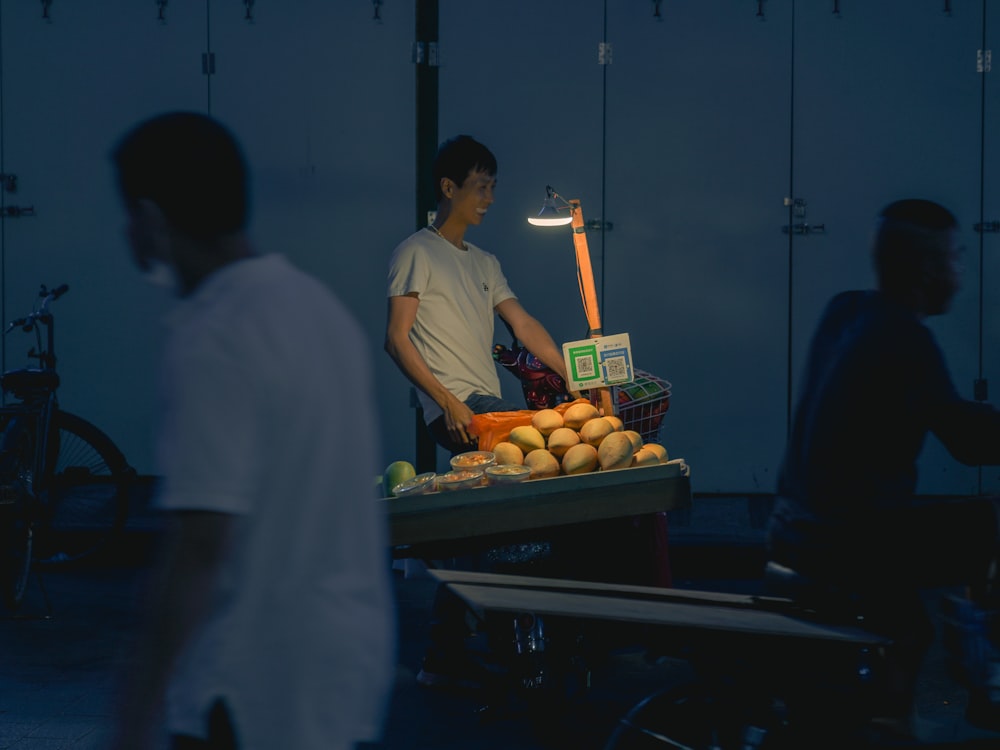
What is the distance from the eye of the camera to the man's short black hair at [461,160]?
441 cm

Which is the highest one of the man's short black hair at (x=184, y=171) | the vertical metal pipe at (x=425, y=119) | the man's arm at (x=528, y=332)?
the vertical metal pipe at (x=425, y=119)

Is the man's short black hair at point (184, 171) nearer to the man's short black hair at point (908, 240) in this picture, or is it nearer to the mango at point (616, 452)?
the man's short black hair at point (908, 240)

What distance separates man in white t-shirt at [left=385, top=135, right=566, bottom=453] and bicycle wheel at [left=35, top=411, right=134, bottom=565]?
301 centimetres

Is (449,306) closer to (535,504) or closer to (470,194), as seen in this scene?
(470,194)

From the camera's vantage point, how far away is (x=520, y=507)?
363 centimetres

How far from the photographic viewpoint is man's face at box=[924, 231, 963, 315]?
110 inches

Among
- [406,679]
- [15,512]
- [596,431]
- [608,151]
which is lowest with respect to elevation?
[406,679]

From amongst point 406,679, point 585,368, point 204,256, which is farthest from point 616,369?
point 204,256

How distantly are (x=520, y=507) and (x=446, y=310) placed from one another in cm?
112

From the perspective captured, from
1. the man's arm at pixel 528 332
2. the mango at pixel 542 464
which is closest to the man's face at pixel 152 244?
the mango at pixel 542 464

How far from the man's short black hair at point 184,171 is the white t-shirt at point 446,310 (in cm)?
275

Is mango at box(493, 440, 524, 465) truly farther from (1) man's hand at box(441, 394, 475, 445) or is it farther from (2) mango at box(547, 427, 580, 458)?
(1) man's hand at box(441, 394, 475, 445)

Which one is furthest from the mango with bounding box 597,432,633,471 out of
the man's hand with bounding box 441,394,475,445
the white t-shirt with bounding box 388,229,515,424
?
the white t-shirt with bounding box 388,229,515,424

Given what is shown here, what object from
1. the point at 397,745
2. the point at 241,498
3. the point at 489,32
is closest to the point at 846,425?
the point at 241,498
